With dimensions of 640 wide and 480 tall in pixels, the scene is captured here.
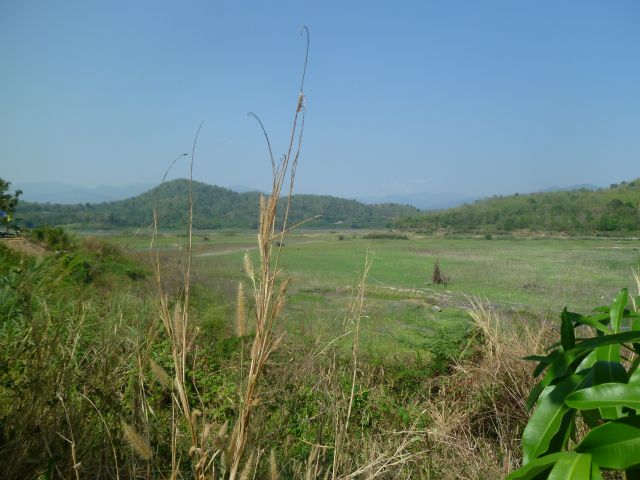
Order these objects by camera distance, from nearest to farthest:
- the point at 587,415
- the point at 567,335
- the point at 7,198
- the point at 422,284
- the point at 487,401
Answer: the point at 587,415
the point at 567,335
the point at 487,401
the point at 7,198
the point at 422,284

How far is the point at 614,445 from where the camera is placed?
2.55 feet

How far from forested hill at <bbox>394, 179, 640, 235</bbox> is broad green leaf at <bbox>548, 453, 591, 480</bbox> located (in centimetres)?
1833

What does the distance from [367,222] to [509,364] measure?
3653 cm

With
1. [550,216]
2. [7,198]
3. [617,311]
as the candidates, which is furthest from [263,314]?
[550,216]

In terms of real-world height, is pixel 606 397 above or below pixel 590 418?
above

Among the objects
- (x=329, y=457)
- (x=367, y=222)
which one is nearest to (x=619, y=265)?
(x=329, y=457)

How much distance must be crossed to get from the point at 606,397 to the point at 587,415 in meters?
0.28

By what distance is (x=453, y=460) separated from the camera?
251 cm

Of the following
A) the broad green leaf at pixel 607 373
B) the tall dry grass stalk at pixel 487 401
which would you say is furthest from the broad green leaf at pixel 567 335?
the tall dry grass stalk at pixel 487 401

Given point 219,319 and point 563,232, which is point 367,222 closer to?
point 563,232

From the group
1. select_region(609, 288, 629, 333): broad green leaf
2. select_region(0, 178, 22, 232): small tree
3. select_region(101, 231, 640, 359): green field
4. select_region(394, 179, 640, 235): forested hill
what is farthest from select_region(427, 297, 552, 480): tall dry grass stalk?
select_region(394, 179, 640, 235): forested hill

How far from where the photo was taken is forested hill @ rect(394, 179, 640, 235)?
862 inches

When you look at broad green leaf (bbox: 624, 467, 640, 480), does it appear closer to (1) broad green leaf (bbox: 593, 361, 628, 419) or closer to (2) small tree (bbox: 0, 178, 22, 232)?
(1) broad green leaf (bbox: 593, 361, 628, 419)

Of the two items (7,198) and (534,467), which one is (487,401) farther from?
(7,198)
